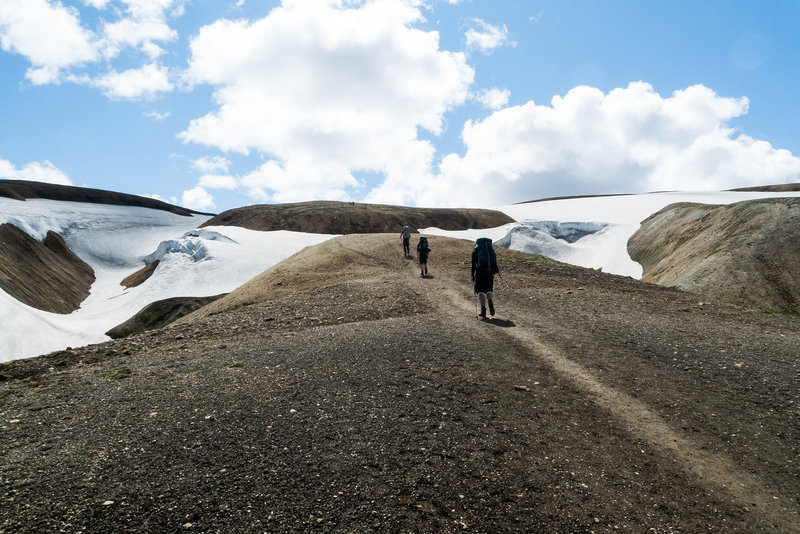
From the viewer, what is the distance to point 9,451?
6.25 m

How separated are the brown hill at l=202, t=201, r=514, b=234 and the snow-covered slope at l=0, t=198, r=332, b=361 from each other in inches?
579

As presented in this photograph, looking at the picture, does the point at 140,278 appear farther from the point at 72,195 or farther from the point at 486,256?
the point at 72,195

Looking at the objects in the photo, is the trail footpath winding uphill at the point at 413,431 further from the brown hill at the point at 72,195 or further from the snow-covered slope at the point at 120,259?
the brown hill at the point at 72,195

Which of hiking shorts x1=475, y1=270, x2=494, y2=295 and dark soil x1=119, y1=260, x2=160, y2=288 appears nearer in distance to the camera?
hiking shorts x1=475, y1=270, x2=494, y2=295

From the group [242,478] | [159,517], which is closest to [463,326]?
[242,478]

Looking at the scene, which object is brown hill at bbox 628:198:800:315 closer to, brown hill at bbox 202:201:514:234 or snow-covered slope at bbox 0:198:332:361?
snow-covered slope at bbox 0:198:332:361

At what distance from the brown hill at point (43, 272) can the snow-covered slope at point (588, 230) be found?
45.4 meters

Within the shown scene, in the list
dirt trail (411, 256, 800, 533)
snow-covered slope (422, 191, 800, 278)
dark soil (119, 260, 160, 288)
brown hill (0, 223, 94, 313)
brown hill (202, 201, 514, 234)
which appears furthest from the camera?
brown hill (202, 201, 514, 234)

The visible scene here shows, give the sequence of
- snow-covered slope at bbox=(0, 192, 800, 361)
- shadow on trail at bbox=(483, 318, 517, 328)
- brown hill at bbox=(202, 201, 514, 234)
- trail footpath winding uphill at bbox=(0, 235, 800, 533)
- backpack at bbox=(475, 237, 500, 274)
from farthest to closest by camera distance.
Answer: brown hill at bbox=(202, 201, 514, 234) < snow-covered slope at bbox=(0, 192, 800, 361) < backpack at bbox=(475, 237, 500, 274) < shadow on trail at bbox=(483, 318, 517, 328) < trail footpath winding uphill at bbox=(0, 235, 800, 533)

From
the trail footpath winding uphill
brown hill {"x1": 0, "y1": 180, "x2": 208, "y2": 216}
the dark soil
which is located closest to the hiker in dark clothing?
the trail footpath winding uphill

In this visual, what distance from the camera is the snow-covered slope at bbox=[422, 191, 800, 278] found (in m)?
56.5

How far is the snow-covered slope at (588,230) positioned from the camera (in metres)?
56.5

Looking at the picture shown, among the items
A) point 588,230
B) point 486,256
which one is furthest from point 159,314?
point 588,230

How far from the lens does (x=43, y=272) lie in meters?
56.0
